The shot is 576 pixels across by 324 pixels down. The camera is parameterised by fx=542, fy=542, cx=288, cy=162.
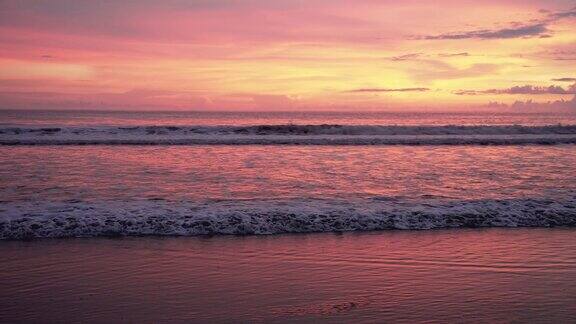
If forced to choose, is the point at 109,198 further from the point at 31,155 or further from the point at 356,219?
the point at 31,155

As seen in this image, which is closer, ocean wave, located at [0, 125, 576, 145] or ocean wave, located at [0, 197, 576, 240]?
ocean wave, located at [0, 197, 576, 240]

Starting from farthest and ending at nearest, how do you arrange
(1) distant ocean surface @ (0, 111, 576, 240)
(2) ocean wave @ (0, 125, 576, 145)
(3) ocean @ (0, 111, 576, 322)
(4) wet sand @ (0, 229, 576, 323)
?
(2) ocean wave @ (0, 125, 576, 145)
(1) distant ocean surface @ (0, 111, 576, 240)
(3) ocean @ (0, 111, 576, 322)
(4) wet sand @ (0, 229, 576, 323)

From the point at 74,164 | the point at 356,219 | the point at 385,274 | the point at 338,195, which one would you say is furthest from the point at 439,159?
the point at 385,274

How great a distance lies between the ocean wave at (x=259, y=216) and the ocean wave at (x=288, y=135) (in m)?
16.9

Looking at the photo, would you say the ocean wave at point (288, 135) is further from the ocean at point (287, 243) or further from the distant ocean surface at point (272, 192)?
the ocean at point (287, 243)

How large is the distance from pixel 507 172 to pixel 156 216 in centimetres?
1003

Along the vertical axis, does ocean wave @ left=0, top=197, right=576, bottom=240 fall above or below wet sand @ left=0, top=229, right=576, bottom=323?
above

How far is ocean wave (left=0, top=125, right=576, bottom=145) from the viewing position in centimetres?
2688

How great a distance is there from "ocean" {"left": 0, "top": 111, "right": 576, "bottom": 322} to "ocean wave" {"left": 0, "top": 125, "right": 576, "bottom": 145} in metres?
11.5

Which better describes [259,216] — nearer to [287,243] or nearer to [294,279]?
[287,243]

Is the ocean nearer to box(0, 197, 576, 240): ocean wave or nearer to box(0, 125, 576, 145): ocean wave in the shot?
box(0, 197, 576, 240): ocean wave

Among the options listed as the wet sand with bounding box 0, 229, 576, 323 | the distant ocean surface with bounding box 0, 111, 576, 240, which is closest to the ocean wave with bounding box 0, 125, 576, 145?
the distant ocean surface with bounding box 0, 111, 576, 240

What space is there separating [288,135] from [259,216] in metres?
24.1

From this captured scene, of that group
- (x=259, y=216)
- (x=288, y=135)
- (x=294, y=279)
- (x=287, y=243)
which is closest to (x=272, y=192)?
(x=259, y=216)
